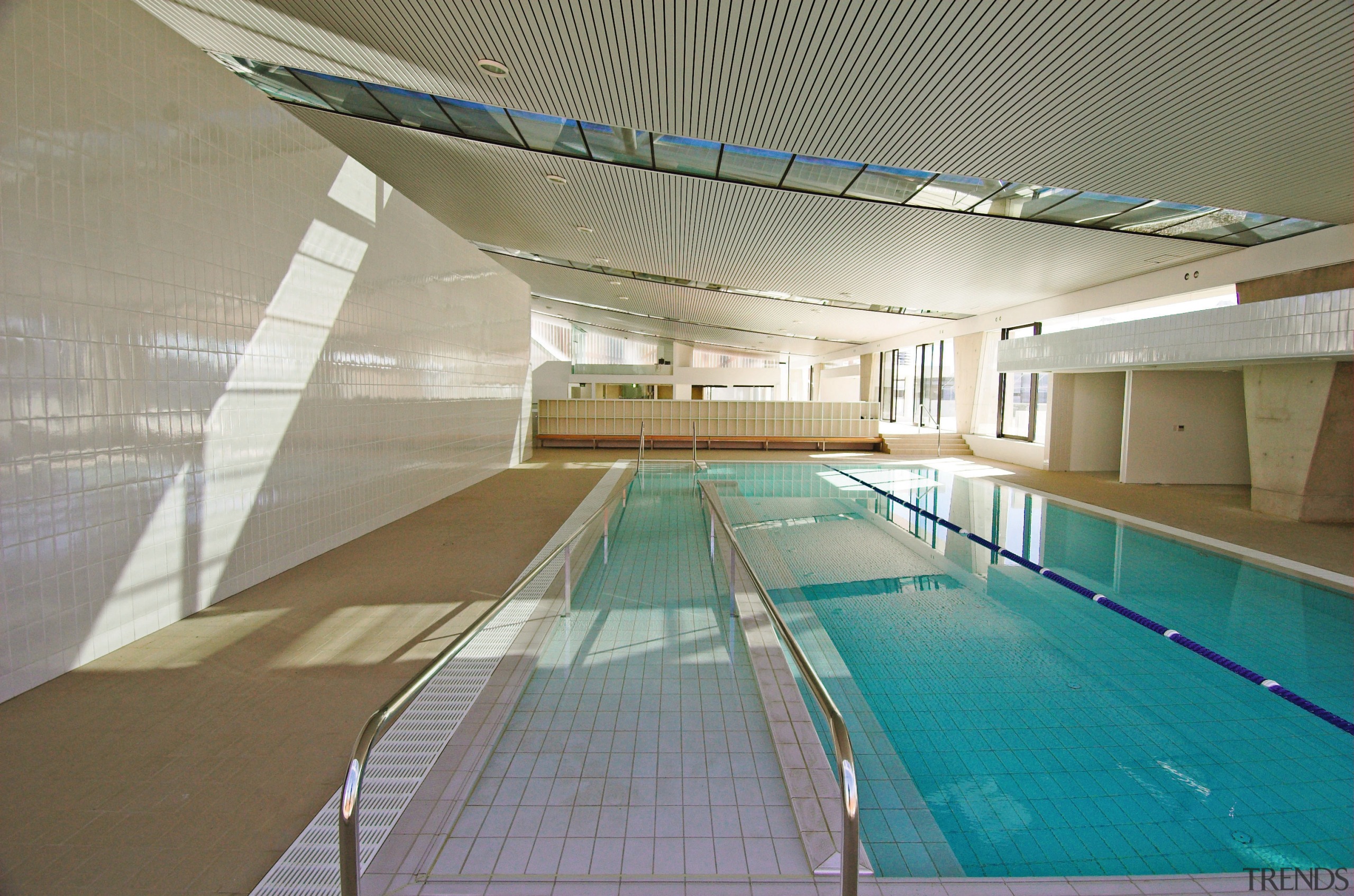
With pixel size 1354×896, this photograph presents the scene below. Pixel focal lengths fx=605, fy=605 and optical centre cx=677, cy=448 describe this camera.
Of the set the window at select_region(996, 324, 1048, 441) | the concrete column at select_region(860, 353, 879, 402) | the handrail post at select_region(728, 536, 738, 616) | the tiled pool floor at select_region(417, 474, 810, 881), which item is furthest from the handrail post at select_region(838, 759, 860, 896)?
the concrete column at select_region(860, 353, 879, 402)

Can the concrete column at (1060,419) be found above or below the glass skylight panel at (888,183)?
below

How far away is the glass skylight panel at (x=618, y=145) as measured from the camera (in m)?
6.62

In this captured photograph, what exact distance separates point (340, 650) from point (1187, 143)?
7615 mm

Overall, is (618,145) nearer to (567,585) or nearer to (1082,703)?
(567,585)

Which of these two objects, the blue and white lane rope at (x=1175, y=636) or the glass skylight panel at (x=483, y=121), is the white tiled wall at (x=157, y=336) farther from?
the blue and white lane rope at (x=1175, y=636)

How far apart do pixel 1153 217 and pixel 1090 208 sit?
929 millimetres

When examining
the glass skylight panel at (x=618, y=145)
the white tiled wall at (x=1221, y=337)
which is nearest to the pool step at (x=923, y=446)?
the white tiled wall at (x=1221, y=337)

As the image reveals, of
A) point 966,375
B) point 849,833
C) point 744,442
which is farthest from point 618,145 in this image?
point 966,375

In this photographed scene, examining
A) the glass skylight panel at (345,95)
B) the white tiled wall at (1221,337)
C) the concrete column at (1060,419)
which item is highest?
the glass skylight panel at (345,95)

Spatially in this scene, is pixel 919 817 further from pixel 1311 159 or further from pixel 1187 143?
pixel 1311 159

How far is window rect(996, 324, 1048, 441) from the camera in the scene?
13367mm

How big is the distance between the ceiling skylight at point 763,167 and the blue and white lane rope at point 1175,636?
4.02 meters

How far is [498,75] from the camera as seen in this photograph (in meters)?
5.21

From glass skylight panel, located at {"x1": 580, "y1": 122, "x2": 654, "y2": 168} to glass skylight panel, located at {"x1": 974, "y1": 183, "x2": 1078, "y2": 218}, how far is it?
4.29 meters
